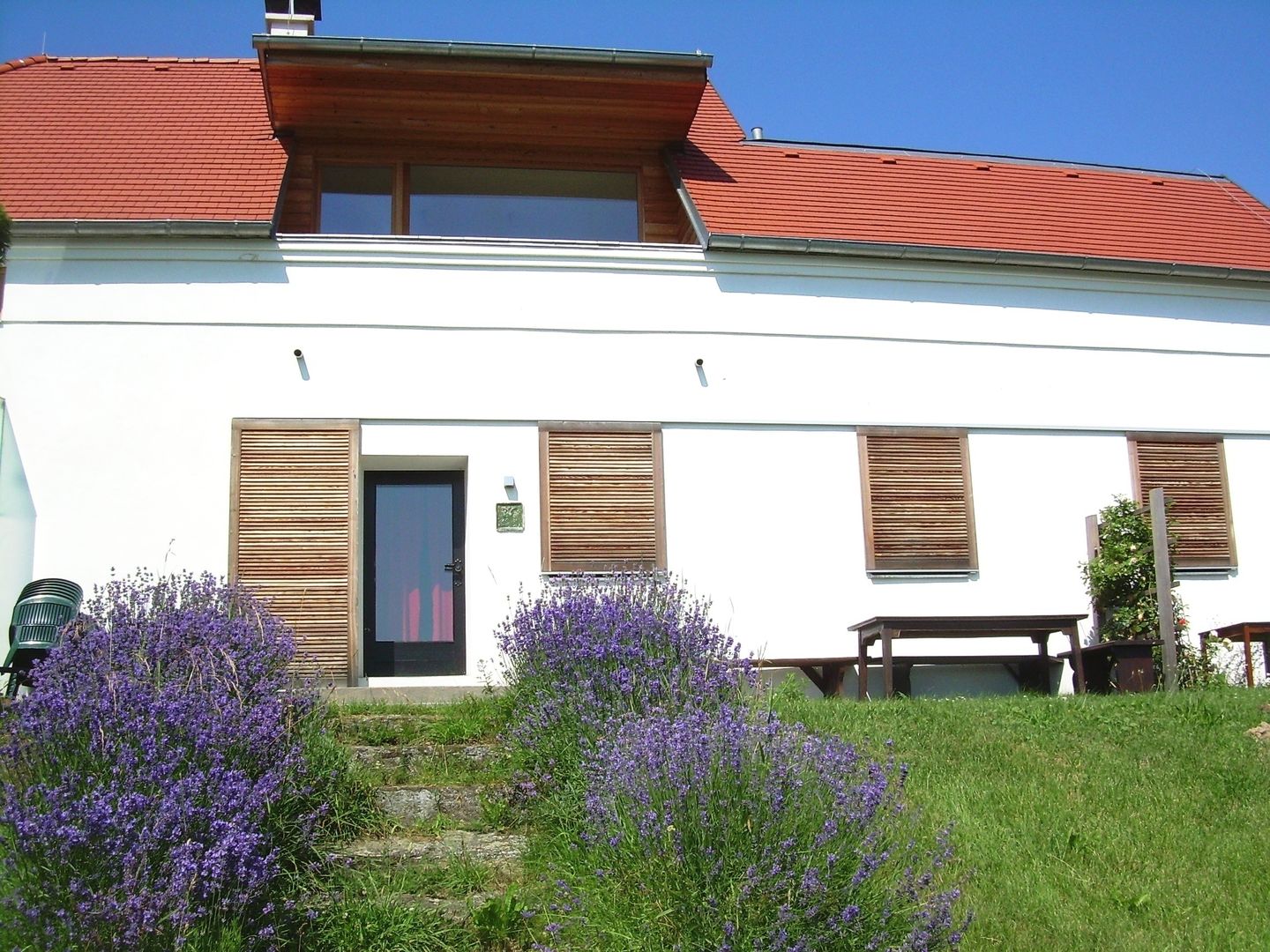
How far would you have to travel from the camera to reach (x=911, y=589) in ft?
41.4

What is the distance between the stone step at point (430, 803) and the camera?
24.4 ft

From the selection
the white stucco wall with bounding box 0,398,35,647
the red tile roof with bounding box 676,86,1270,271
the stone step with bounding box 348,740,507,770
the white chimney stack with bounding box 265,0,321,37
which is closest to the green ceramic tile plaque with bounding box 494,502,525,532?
the red tile roof with bounding box 676,86,1270,271

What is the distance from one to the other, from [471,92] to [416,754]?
7.03 meters

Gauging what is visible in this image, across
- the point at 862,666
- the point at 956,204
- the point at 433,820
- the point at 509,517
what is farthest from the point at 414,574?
the point at 956,204

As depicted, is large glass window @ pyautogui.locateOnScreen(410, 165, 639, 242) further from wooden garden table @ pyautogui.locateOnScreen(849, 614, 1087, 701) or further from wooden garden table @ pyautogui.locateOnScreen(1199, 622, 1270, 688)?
wooden garden table @ pyautogui.locateOnScreen(1199, 622, 1270, 688)

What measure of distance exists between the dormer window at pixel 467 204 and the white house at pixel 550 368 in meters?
0.03

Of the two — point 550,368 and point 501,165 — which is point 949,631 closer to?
point 550,368

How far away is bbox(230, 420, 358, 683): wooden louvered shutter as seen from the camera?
37.7 ft

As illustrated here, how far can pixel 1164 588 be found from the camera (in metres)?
11.8

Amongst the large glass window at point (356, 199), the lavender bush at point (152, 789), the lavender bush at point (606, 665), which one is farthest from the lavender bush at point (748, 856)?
the large glass window at point (356, 199)

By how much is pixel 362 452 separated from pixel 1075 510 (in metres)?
6.41

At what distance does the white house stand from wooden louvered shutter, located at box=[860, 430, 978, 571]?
3cm

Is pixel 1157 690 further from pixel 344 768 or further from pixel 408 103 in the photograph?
pixel 408 103

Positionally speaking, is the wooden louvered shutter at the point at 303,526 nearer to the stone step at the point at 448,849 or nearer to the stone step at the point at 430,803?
the stone step at the point at 430,803
